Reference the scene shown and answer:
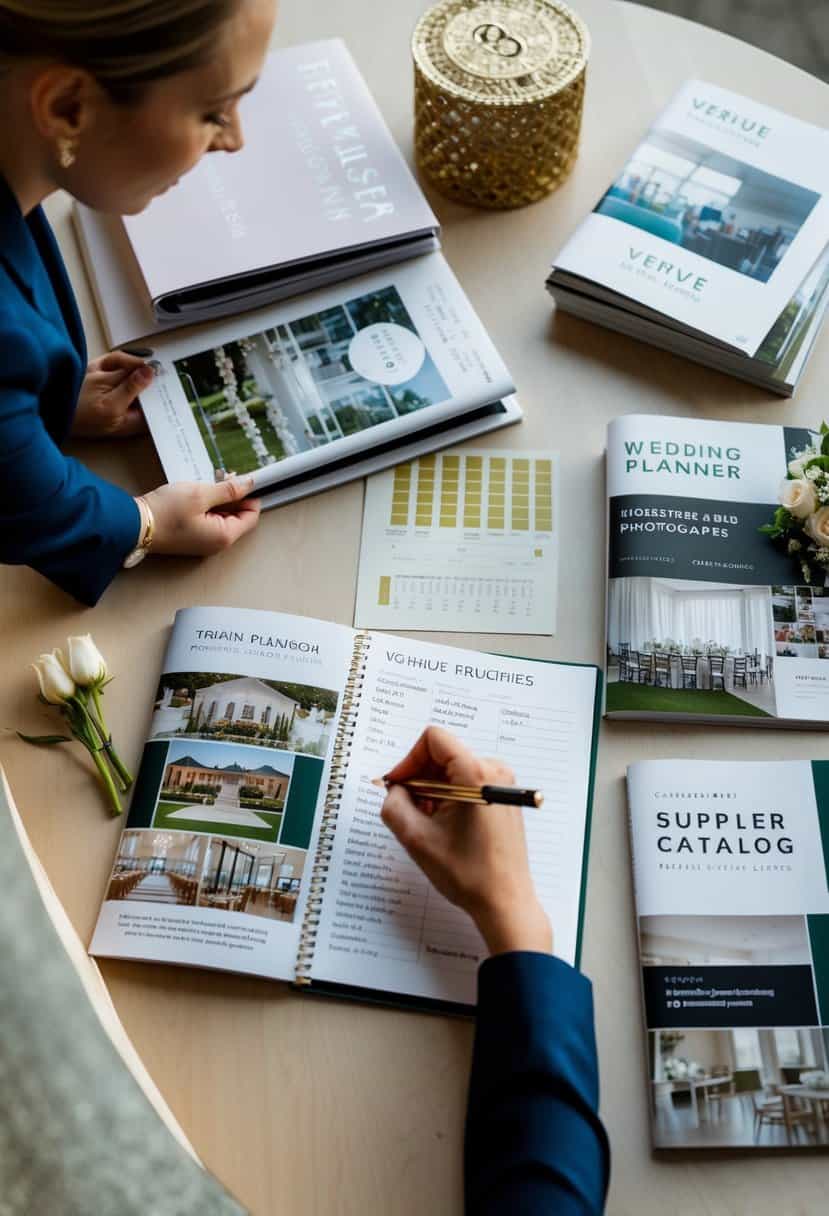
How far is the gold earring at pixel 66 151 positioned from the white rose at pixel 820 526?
2.18 ft

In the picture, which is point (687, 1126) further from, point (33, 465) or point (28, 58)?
point (28, 58)

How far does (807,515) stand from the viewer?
1.01 metres

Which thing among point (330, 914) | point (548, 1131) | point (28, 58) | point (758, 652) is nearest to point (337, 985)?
point (330, 914)

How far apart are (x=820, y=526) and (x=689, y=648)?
0.16 m

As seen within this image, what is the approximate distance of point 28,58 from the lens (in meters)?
0.71

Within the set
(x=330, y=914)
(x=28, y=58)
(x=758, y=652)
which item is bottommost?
(x=330, y=914)

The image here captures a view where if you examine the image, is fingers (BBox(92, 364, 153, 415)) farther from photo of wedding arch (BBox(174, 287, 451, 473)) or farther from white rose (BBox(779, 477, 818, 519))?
white rose (BBox(779, 477, 818, 519))

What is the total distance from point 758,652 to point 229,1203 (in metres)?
0.60

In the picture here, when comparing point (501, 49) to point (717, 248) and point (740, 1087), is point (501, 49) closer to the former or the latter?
point (717, 248)

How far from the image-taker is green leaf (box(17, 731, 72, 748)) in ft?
3.14

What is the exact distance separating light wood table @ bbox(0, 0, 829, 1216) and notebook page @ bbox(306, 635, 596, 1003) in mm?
25

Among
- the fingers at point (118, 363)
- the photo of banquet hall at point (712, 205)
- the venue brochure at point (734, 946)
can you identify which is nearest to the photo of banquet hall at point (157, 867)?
the venue brochure at point (734, 946)

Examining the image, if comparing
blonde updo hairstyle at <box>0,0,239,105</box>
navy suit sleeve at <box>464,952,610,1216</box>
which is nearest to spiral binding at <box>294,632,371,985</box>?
navy suit sleeve at <box>464,952,610,1216</box>

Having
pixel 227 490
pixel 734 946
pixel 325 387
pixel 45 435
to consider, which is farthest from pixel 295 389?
pixel 734 946
